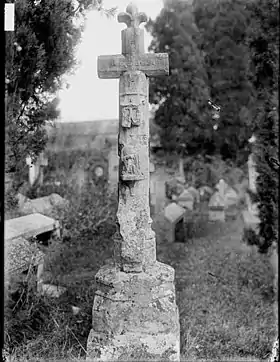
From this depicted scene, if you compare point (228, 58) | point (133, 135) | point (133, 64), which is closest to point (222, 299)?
point (133, 135)

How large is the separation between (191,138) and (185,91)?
213 cm

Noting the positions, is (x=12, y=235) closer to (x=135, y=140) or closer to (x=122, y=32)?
(x=135, y=140)

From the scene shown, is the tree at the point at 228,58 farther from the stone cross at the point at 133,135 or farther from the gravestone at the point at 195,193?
the gravestone at the point at 195,193

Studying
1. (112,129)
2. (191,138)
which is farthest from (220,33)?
(191,138)

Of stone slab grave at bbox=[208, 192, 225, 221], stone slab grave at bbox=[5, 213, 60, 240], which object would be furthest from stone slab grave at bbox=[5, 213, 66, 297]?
stone slab grave at bbox=[208, 192, 225, 221]

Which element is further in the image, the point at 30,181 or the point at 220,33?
the point at 220,33

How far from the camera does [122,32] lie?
2701mm

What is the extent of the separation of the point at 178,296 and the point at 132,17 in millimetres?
2709

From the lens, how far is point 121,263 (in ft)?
8.93

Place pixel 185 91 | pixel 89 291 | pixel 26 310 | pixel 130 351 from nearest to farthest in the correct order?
pixel 130 351 < pixel 26 310 < pixel 89 291 < pixel 185 91

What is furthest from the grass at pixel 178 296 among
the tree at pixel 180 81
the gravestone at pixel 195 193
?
the gravestone at pixel 195 193

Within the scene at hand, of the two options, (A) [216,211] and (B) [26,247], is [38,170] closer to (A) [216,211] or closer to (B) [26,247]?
(B) [26,247]

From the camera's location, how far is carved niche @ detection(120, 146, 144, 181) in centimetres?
265

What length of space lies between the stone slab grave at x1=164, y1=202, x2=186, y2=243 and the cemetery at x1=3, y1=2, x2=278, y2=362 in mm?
35
